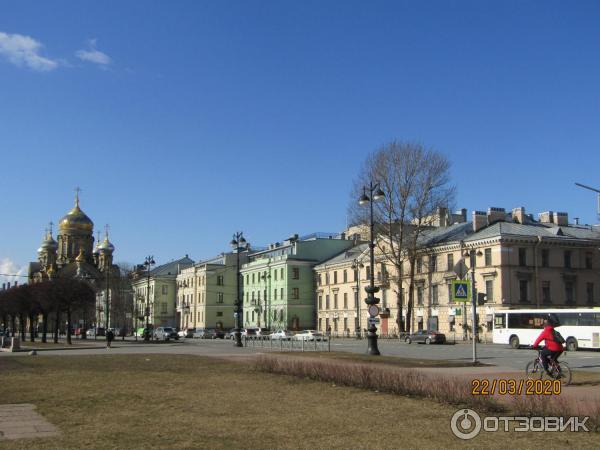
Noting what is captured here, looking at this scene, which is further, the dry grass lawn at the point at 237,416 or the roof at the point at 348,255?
the roof at the point at 348,255

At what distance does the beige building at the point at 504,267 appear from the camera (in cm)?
6300

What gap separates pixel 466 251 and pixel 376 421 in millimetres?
58162

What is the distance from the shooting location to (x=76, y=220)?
5645 inches

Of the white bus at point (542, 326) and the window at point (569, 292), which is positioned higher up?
the window at point (569, 292)

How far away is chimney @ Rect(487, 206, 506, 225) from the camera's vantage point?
2754 inches

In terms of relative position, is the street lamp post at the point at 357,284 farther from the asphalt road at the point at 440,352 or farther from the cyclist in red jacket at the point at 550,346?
the cyclist in red jacket at the point at 550,346

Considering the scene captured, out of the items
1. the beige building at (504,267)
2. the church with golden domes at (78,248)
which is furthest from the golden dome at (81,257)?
the beige building at (504,267)

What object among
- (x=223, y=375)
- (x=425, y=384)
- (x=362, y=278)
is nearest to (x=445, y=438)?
(x=425, y=384)

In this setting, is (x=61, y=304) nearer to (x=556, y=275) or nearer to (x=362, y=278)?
(x=362, y=278)

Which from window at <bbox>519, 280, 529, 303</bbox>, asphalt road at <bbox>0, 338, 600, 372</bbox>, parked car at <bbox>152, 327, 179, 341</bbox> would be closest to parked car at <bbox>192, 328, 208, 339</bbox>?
parked car at <bbox>152, 327, 179, 341</bbox>

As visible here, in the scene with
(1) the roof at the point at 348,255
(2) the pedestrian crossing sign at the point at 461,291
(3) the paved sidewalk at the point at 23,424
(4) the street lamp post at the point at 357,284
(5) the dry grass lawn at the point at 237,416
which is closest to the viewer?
(5) the dry grass lawn at the point at 237,416

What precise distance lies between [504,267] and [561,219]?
16.0 m

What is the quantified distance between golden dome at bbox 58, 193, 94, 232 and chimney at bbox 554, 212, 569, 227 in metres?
103

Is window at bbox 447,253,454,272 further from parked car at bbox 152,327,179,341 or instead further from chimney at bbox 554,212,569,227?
parked car at bbox 152,327,179,341
